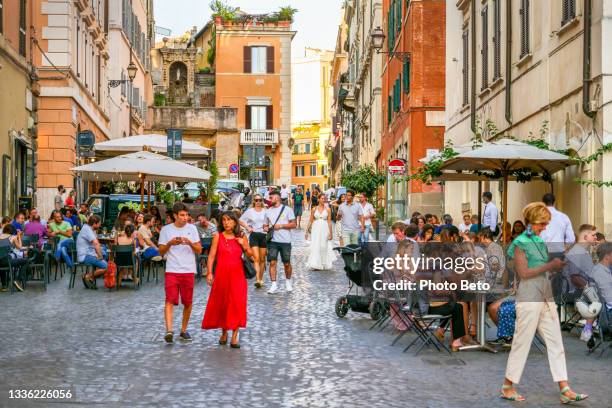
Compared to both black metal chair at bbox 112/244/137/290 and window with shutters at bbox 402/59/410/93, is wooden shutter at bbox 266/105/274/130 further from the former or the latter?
black metal chair at bbox 112/244/137/290

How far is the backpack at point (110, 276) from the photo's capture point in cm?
1892

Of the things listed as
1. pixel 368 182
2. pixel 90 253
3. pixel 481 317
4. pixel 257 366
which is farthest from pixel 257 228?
pixel 368 182

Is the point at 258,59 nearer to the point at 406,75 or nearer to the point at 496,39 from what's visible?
the point at 406,75

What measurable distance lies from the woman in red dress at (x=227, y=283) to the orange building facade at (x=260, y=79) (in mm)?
60189

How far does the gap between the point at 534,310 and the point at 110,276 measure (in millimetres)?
10997

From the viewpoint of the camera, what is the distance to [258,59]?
7419cm

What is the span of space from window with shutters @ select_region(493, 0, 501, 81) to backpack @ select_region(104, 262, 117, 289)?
1005 cm

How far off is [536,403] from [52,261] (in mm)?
15579

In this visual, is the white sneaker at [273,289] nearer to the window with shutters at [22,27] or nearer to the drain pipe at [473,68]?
the drain pipe at [473,68]

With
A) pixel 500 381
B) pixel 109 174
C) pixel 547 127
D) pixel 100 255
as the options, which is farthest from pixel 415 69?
pixel 500 381

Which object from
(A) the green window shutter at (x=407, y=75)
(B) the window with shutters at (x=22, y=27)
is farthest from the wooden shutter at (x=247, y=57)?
(B) the window with shutters at (x=22, y=27)

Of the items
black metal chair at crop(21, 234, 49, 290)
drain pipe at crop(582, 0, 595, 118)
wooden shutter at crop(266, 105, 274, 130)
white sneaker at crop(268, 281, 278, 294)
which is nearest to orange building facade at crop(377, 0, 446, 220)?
white sneaker at crop(268, 281, 278, 294)

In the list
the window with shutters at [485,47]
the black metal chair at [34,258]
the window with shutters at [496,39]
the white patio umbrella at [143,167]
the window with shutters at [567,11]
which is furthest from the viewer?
the window with shutters at [485,47]

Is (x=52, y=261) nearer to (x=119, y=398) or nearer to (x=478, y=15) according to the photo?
(x=478, y=15)
